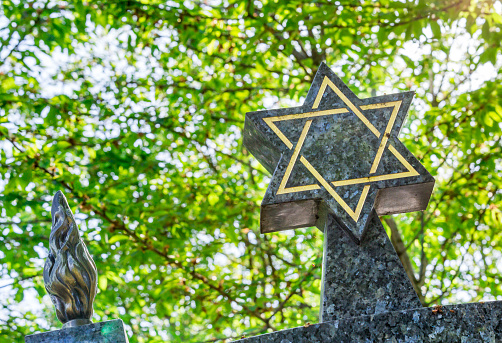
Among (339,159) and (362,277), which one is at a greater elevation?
(339,159)

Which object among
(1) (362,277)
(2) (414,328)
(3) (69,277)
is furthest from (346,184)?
(3) (69,277)

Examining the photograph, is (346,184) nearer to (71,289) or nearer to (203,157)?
(71,289)

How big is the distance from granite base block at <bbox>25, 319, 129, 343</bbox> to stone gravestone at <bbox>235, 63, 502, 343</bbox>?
0.51 meters

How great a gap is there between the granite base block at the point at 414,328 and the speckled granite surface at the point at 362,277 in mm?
99

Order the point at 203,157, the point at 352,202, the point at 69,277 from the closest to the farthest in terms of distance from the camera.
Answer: the point at 69,277 → the point at 352,202 → the point at 203,157

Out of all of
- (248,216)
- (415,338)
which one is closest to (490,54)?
(248,216)

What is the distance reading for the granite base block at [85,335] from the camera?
6.14 feet

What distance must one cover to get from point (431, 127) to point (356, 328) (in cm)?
421

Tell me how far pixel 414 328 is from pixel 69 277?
133cm

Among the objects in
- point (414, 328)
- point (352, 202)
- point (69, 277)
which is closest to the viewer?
point (414, 328)

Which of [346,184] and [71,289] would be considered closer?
[71,289]

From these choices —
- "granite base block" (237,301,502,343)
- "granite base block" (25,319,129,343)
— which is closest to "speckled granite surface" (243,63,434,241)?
"granite base block" (237,301,502,343)

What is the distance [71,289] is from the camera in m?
1.99

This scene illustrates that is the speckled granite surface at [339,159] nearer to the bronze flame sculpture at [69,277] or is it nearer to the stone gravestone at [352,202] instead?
the stone gravestone at [352,202]
